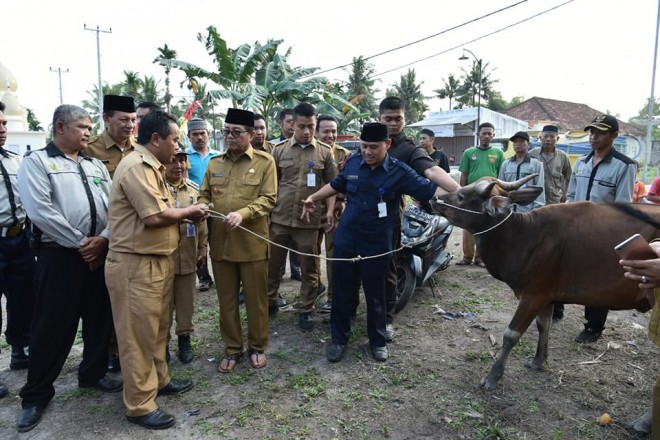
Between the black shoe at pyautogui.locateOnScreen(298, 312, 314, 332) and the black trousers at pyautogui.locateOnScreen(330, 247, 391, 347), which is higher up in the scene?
the black trousers at pyautogui.locateOnScreen(330, 247, 391, 347)

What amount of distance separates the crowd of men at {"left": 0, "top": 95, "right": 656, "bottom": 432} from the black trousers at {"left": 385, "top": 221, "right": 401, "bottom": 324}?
18mm

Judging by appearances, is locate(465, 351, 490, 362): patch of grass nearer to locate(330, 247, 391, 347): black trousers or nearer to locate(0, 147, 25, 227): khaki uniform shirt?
locate(330, 247, 391, 347): black trousers

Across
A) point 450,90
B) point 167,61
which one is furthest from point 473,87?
point 167,61

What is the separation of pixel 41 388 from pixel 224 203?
6.64 ft

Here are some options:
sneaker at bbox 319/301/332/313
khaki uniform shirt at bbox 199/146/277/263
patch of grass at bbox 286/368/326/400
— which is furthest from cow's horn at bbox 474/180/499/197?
sneaker at bbox 319/301/332/313

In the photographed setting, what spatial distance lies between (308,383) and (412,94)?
4820cm

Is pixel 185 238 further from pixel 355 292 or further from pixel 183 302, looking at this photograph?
pixel 355 292

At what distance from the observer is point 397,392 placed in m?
3.72

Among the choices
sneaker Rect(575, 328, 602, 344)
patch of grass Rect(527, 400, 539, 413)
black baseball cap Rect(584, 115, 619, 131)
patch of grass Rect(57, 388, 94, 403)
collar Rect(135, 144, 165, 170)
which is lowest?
patch of grass Rect(57, 388, 94, 403)

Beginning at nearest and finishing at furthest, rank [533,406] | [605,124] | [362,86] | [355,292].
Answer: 1. [533,406]
2. [355,292]
3. [605,124]
4. [362,86]

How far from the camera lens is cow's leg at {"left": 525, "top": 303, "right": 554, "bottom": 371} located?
4.06 m

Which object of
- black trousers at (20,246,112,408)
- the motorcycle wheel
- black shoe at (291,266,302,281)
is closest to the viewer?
black trousers at (20,246,112,408)

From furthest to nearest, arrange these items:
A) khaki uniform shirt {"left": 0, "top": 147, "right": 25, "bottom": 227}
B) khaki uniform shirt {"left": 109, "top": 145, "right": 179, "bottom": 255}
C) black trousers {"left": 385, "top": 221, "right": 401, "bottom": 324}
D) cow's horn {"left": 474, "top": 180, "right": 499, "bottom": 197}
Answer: black trousers {"left": 385, "top": 221, "right": 401, "bottom": 324}
khaki uniform shirt {"left": 0, "top": 147, "right": 25, "bottom": 227}
cow's horn {"left": 474, "top": 180, "right": 499, "bottom": 197}
khaki uniform shirt {"left": 109, "top": 145, "right": 179, "bottom": 255}

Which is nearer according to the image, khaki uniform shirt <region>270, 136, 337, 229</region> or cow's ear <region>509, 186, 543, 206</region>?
cow's ear <region>509, 186, 543, 206</region>
